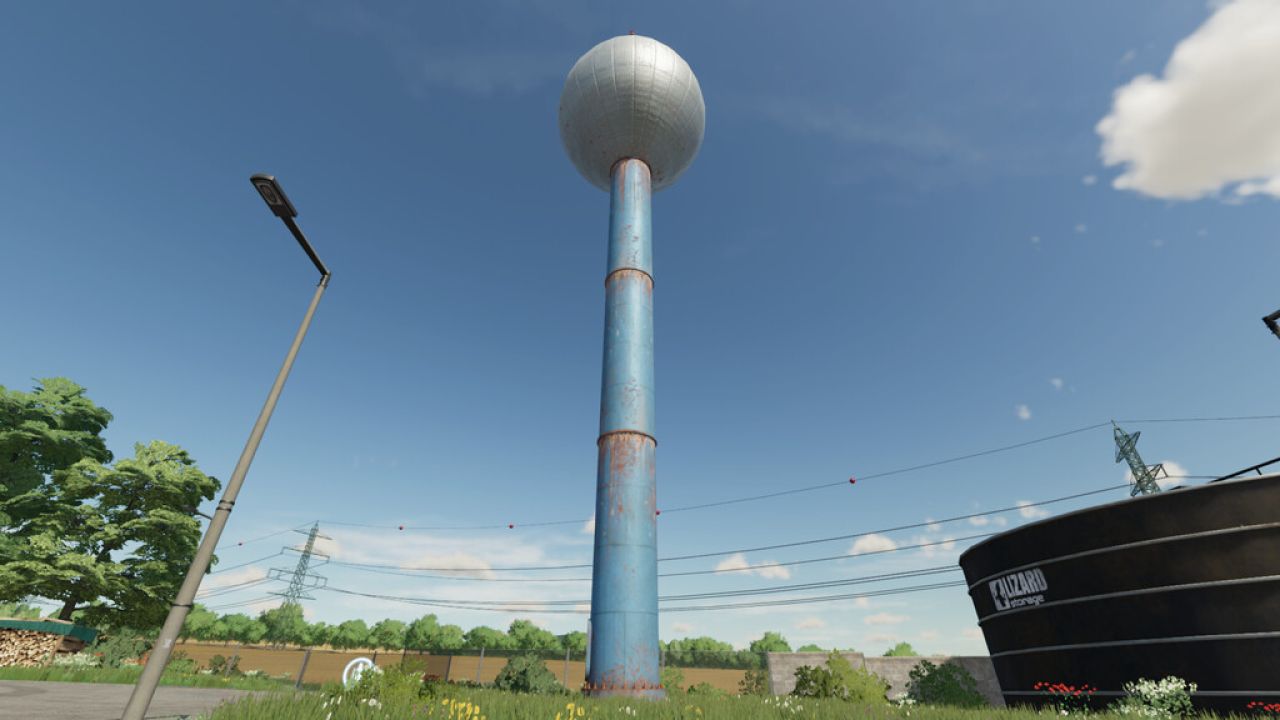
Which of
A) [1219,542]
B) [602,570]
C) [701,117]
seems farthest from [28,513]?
[1219,542]

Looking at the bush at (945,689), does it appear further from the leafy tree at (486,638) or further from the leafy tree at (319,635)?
the leafy tree at (319,635)

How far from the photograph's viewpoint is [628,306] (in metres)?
16.8

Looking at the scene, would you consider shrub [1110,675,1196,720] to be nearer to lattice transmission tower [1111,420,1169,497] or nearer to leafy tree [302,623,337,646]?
lattice transmission tower [1111,420,1169,497]

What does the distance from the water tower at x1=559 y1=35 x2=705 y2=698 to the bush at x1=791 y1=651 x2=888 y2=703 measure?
5.60 metres

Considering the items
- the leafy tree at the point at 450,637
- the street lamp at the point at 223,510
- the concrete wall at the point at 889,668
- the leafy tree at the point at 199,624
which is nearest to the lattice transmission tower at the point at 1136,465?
the concrete wall at the point at 889,668

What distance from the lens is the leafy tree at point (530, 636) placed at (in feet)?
279

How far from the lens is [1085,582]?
12523 millimetres

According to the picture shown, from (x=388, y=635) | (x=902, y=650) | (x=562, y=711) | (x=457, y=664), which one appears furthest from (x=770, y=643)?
(x=562, y=711)

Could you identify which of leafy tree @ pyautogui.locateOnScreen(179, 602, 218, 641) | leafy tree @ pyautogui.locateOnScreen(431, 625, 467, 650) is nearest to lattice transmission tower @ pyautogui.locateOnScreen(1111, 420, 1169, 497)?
leafy tree @ pyautogui.locateOnScreen(431, 625, 467, 650)

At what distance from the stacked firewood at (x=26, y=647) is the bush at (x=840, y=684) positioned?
31287mm

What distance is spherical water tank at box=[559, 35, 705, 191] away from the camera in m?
20.3

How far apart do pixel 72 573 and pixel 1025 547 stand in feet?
122

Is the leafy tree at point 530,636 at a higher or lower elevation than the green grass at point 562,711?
higher

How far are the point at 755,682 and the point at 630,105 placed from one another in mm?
26854
